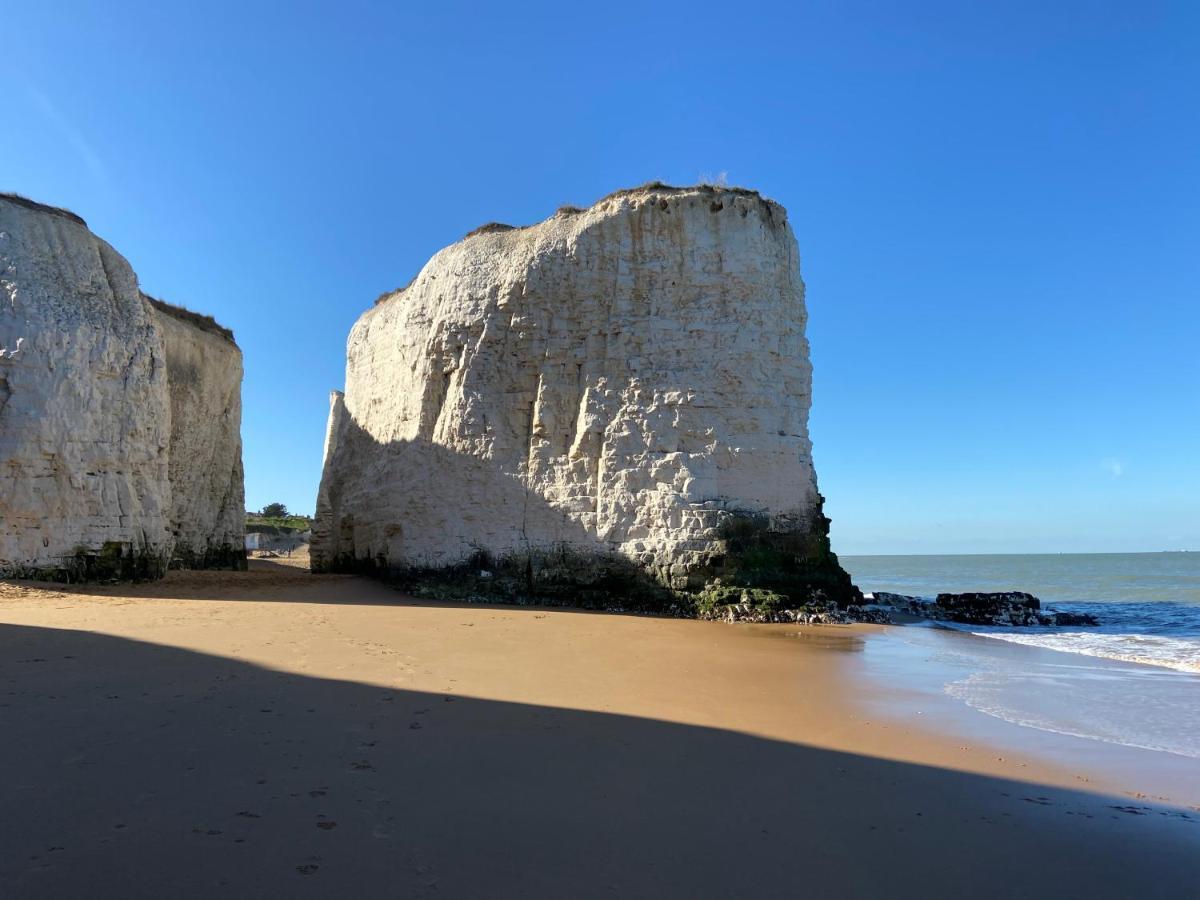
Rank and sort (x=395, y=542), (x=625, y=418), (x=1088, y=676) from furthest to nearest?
(x=395, y=542) < (x=625, y=418) < (x=1088, y=676)

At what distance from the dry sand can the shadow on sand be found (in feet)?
0.05

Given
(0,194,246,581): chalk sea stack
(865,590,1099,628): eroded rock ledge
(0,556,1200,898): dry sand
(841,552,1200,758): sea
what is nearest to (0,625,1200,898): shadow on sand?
(0,556,1200,898): dry sand

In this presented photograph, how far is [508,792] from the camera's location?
10.6 ft

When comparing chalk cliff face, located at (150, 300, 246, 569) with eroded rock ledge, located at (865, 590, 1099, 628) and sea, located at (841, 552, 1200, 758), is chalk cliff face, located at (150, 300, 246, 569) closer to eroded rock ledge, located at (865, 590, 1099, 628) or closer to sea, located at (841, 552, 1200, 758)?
sea, located at (841, 552, 1200, 758)

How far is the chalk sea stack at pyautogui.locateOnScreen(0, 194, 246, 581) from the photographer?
39.9ft

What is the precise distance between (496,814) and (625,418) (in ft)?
36.6

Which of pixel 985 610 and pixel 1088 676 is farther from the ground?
pixel 985 610

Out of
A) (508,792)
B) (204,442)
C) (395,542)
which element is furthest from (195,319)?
(508,792)

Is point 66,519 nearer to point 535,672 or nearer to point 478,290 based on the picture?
point 478,290

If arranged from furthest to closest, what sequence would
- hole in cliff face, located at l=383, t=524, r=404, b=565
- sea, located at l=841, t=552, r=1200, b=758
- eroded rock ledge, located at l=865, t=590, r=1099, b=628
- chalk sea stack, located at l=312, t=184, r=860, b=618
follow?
hole in cliff face, located at l=383, t=524, r=404, b=565 → eroded rock ledge, located at l=865, t=590, r=1099, b=628 → chalk sea stack, located at l=312, t=184, r=860, b=618 → sea, located at l=841, t=552, r=1200, b=758

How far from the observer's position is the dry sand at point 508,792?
2453mm

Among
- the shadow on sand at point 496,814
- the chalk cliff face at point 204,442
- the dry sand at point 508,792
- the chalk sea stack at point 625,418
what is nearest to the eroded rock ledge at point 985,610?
the chalk sea stack at point 625,418

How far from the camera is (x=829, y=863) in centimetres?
269

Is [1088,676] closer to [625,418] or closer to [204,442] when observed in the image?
[625,418]
